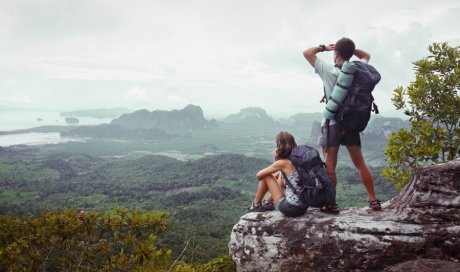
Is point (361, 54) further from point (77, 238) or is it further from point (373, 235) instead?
point (77, 238)

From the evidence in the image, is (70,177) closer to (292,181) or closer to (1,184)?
(1,184)

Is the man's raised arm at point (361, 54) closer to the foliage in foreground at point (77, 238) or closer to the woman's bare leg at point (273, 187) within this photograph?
the woman's bare leg at point (273, 187)

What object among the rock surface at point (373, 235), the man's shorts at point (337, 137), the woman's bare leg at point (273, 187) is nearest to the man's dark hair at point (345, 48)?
the man's shorts at point (337, 137)

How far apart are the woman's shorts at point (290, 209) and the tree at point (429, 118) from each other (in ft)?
10.4

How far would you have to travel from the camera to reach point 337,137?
5.33 meters

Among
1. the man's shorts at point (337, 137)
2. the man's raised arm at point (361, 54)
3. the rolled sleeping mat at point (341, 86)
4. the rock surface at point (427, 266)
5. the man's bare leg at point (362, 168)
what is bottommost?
the rock surface at point (427, 266)

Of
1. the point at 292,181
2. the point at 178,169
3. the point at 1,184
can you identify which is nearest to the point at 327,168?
the point at 292,181

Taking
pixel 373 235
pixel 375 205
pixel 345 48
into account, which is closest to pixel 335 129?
pixel 345 48

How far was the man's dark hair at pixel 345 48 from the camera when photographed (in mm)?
5098

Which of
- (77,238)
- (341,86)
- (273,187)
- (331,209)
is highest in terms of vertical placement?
(341,86)

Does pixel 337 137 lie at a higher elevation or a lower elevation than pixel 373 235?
higher

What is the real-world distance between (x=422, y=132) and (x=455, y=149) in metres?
0.72

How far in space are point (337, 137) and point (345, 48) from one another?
135 centimetres

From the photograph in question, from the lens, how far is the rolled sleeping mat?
4914 mm
